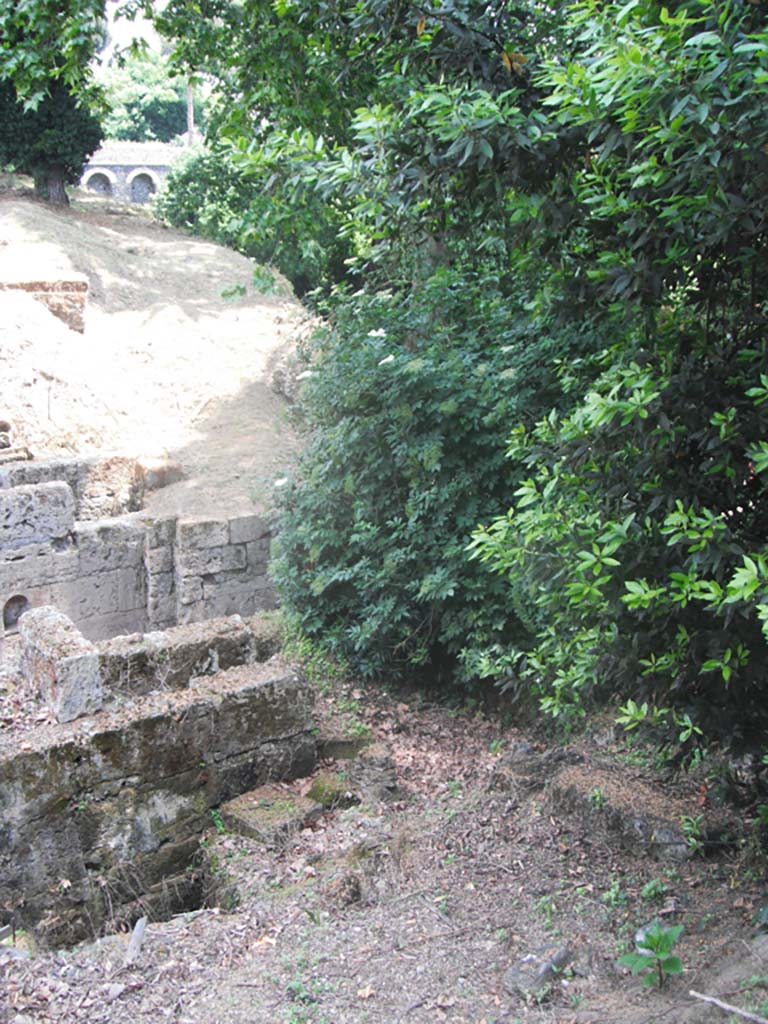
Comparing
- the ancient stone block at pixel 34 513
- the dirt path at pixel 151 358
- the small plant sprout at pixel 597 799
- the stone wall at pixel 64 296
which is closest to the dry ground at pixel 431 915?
the small plant sprout at pixel 597 799

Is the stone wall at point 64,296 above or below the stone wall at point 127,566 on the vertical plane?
above

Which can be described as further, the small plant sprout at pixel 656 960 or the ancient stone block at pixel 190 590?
the ancient stone block at pixel 190 590

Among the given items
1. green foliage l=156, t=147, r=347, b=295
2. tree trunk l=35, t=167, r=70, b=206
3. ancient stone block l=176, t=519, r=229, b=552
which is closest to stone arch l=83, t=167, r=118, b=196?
green foliage l=156, t=147, r=347, b=295

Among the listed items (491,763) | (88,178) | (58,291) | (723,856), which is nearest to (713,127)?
(723,856)

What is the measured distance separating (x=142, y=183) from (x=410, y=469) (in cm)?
3714

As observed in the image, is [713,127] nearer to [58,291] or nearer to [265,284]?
[265,284]

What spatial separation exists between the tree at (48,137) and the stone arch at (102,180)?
2074 centimetres

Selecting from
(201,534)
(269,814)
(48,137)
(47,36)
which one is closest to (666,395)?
(269,814)

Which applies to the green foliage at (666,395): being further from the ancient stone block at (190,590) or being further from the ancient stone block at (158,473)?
the ancient stone block at (158,473)

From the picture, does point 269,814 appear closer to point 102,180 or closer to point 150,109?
point 102,180

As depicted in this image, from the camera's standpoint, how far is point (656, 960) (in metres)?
3.41

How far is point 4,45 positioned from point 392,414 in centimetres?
576

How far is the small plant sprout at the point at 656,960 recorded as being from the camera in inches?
132

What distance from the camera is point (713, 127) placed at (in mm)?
2852
